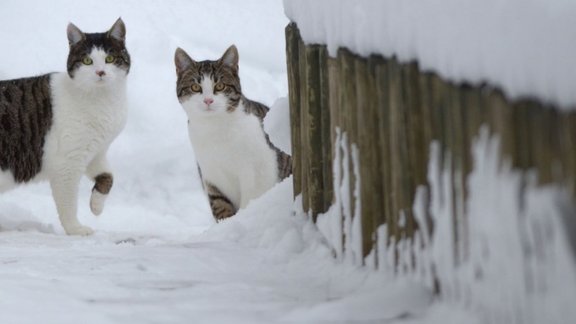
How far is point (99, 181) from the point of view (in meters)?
6.20

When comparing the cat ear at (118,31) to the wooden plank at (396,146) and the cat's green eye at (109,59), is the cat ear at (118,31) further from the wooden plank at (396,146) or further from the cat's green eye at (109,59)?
the wooden plank at (396,146)

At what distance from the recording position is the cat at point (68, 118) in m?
5.72

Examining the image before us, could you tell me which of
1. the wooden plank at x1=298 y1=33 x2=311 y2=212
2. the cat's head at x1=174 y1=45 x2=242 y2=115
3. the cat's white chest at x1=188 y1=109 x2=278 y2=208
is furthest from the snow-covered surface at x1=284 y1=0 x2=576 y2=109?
the cat's white chest at x1=188 y1=109 x2=278 y2=208

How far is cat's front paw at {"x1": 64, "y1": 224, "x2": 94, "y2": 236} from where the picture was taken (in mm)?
5785

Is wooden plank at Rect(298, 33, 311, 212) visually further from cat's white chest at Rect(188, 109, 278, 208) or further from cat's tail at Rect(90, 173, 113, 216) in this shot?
cat's tail at Rect(90, 173, 113, 216)

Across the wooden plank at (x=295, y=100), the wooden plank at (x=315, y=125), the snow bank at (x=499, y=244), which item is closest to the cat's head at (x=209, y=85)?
the wooden plank at (x=295, y=100)

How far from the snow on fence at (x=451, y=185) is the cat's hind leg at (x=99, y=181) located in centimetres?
341

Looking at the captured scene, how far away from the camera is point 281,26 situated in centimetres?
992

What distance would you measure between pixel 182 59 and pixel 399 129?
329cm

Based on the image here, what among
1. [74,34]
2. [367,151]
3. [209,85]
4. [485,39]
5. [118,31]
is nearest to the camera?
[485,39]

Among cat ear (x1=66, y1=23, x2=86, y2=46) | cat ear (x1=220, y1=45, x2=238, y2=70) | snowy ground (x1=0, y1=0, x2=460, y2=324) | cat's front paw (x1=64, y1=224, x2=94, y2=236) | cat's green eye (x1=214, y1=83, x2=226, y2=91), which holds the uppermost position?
cat ear (x1=66, y1=23, x2=86, y2=46)

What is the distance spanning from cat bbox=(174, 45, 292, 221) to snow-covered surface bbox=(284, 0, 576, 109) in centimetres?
271

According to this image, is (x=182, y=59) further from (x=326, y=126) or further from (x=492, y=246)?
(x=492, y=246)

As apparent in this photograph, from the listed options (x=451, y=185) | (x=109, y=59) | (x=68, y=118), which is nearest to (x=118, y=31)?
(x=109, y=59)
